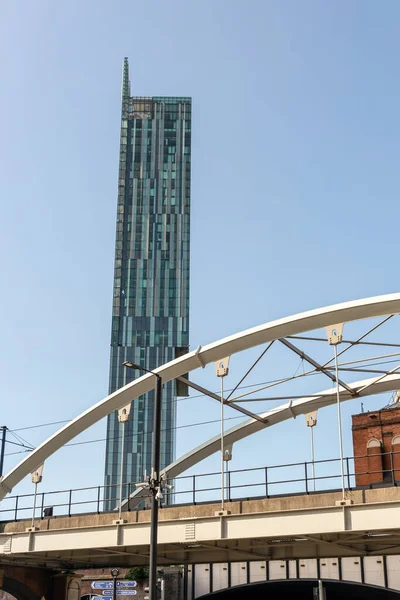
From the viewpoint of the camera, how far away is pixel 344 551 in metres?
30.3

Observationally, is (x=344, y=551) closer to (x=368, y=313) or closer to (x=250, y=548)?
(x=250, y=548)

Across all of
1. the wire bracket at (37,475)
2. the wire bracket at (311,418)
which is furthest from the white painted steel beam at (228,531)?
the wire bracket at (311,418)

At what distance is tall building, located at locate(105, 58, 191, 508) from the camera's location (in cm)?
15462

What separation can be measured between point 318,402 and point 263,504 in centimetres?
1118

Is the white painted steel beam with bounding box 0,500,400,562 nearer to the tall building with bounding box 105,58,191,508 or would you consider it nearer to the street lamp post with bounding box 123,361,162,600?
the street lamp post with bounding box 123,361,162,600

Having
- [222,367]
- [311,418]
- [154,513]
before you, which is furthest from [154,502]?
[311,418]

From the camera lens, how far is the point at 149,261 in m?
173

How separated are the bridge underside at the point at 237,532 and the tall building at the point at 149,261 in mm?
117355

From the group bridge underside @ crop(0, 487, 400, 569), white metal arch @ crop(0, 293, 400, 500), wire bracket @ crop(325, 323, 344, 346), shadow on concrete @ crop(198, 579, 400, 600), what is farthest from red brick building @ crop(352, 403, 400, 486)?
wire bracket @ crop(325, 323, 344, 346)

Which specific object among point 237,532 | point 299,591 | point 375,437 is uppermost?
point 375,437

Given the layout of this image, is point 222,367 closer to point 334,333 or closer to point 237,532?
point 334,333

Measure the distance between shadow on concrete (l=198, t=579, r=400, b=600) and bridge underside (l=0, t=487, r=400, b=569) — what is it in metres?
9.05

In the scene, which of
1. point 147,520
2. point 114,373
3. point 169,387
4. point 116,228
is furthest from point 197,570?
point 116,228

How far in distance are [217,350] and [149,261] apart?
478 ft
